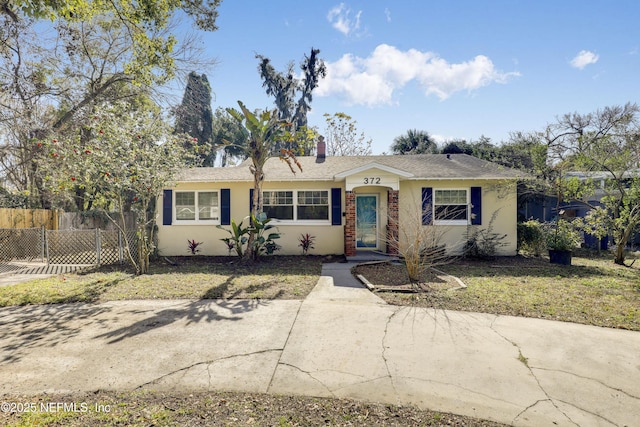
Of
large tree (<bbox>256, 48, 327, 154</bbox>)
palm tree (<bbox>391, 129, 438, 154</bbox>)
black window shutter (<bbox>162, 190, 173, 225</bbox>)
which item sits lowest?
black window shutter (<bbox>162, 190, 173, 225</bbox>)

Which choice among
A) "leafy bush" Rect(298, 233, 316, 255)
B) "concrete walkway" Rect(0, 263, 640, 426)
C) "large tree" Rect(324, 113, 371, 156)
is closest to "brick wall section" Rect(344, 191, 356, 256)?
"leafy bush" Rect(298, 233, 316, 255)

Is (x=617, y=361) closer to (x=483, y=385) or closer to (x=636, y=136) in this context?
(x=483, y=385)

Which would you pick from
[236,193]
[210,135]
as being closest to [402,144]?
[210,135]

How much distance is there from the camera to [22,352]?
4047 mm

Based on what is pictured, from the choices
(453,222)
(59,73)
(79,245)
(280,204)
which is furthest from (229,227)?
(59,73)

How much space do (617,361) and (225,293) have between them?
6360 mm

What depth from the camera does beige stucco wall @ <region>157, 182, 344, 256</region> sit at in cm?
1186

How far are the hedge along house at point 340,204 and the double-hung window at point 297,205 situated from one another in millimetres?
38

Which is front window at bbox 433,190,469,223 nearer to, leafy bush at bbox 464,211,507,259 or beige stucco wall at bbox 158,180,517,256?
beige stucco wall at bbox 158,180,517,256

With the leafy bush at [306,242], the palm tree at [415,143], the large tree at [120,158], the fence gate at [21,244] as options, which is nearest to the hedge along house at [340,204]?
the leafy bush at [306,242]

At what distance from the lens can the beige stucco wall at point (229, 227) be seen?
38.9 ft

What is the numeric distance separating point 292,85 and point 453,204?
72.3 ft

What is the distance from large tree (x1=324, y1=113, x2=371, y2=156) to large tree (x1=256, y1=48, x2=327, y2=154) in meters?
2.97

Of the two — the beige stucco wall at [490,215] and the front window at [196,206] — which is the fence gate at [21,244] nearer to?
the front window at [196,206]
